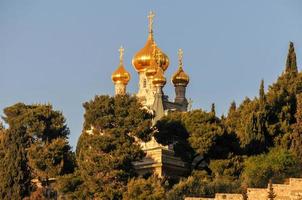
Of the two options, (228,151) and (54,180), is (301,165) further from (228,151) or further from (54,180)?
(54,180)

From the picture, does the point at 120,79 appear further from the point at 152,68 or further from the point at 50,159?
the point at 50,159

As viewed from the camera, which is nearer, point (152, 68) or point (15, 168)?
point (15, 168)

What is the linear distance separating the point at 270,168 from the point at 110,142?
8.64 metres

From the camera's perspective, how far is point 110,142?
56.7 metres

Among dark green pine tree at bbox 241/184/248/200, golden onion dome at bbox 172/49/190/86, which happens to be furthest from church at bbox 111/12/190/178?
dark green pine tree at bbox 241/184/248/200

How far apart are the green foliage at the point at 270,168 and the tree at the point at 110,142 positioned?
564 cm

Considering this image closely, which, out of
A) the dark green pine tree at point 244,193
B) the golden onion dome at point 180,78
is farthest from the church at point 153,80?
the dark green pine tree at point 244,193

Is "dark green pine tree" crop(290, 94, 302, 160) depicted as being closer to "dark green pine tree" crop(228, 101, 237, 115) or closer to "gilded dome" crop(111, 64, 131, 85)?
"dark green pine tree" crop(228, 101, 237, 115)

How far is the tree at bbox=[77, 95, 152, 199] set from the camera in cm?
5462

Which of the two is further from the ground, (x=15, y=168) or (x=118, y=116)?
(x=118, y=116)

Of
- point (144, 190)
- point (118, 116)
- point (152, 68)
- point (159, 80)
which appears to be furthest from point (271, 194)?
point (152, 68)

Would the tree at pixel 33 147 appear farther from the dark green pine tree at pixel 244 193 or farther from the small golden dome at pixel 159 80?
the small golden dome at pixel 159 80

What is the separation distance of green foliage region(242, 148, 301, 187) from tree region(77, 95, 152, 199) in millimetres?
5644

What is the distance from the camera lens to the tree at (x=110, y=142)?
5462 cm
